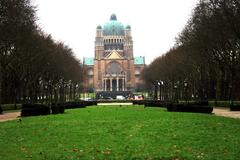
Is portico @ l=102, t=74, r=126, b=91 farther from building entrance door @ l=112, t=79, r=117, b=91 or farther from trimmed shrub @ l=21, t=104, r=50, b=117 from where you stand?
trimmed shrub @ l=21, t=104, r=50, b=117

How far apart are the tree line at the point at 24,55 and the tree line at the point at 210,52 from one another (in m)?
17.0

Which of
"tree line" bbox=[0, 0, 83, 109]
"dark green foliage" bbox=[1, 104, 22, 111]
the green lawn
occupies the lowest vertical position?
the green lawn

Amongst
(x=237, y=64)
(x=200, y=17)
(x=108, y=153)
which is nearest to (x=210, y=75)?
(x=237, y=64)

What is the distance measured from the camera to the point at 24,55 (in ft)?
182

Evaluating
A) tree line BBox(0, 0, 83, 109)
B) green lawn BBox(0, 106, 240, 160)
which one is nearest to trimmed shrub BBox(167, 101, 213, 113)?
tree line BBox(0, 0, 83, 109)

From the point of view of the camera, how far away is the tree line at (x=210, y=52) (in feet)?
133

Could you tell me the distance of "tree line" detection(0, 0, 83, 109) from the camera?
1638 inches

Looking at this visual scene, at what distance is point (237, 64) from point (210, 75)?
15.9m

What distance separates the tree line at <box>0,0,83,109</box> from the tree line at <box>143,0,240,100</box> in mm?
17022

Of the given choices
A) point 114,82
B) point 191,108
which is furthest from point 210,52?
point 114,82

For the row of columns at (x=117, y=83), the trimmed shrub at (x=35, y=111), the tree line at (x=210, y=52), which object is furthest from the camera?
the row of columns at (x=117, y=83)

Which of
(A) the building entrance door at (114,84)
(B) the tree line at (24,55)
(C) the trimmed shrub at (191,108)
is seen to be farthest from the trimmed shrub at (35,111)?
(A) the building entrance door at (114,84)

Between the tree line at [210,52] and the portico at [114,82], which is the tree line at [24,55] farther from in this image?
the portico at [114,82]

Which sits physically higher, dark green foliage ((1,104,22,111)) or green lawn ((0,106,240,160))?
dark green foliage ((1,104,22,111))
